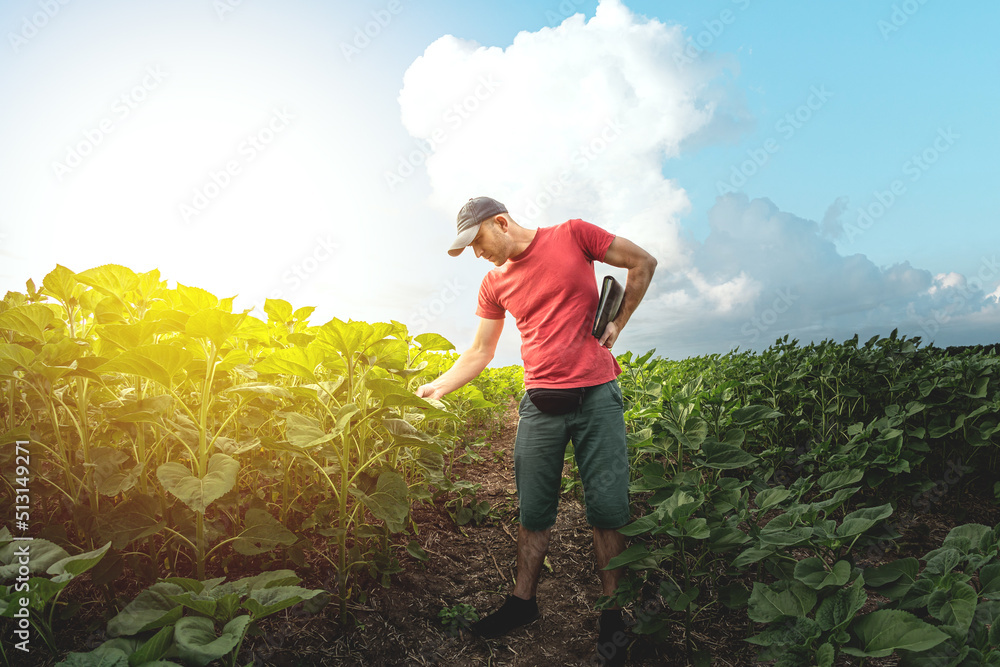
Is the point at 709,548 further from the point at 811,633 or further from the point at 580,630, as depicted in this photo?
the point at 580,630

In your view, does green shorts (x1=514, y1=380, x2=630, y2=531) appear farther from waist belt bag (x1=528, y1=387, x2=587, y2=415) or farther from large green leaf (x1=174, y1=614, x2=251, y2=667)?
large green leaf (x1=174, y1=614, x2=251, y2=667)

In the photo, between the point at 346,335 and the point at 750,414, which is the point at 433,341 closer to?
the point at 346,335

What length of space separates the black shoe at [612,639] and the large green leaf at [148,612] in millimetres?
1866

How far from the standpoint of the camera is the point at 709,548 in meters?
2.10

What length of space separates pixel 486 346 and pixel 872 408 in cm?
411

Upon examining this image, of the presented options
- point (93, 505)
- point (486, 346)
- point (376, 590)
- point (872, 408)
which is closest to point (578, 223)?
point (486, 346)

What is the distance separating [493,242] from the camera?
2.68 metres

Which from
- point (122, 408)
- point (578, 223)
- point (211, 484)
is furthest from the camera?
point (578, 223)

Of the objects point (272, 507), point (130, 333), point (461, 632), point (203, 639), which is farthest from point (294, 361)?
point (461, 632)

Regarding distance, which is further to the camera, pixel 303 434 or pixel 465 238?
pixel 465 238

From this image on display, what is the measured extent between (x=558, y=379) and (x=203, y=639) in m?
1.78

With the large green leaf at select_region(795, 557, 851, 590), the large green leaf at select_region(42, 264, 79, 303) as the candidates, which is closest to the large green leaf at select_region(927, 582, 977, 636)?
the large green leaf at select_region(795, 557, 851, 590)

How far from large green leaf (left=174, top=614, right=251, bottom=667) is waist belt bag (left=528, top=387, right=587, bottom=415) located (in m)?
1.64

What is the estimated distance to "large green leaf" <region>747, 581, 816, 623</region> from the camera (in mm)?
1676
